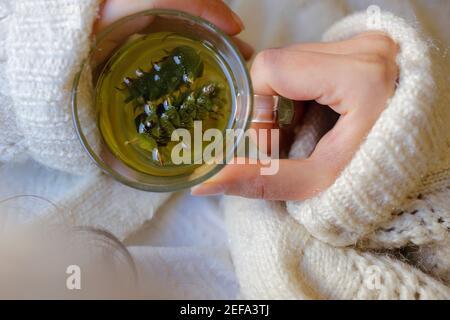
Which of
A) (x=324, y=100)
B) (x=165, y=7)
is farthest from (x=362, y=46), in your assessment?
(x=165, y=7)

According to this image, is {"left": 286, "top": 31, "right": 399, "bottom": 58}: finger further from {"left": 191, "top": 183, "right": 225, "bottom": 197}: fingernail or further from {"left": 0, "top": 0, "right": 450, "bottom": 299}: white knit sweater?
{"left": 191, "top": 183, "right": 225, "bottom": 197}: fingernail

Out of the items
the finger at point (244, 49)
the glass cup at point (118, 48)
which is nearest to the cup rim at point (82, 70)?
the glass cup at point (118, 48)

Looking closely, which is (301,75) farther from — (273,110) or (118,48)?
(118,48)

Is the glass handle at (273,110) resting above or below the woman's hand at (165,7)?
below

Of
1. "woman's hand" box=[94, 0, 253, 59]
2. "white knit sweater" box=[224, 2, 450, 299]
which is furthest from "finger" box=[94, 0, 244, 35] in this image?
"white knit sweater" box=[224, 2, 450, 299]

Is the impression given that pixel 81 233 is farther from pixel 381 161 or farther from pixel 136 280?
pixel 381 161

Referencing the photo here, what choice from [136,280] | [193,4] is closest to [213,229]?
[136,280]

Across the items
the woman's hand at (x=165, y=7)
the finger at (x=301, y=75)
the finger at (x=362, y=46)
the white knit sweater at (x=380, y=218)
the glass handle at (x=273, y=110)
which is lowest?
the white knit sweater at (x=380, y=218)

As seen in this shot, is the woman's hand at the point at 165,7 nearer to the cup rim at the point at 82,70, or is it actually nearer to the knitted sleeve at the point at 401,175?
the cup rim at the point at 82,70
